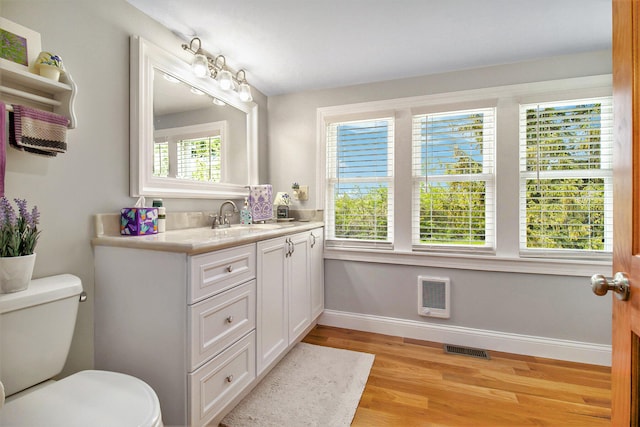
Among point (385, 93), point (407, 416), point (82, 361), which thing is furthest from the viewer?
point (385, 93)

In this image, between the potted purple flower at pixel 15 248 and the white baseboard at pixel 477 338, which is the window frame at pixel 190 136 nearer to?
the potted purple flower at pixel 15 248

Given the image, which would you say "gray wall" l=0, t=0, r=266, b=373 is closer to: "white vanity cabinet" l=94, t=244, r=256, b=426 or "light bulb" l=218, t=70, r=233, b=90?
"white vanity cabinet" l=94, t=244, r=256, b=426

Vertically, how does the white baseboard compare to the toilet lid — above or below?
below

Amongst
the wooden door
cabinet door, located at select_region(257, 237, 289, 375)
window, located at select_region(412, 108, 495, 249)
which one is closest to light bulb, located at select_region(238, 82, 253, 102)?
cabinet door, located at select_region(257, 237, 289, 375)

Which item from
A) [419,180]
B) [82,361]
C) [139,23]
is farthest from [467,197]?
[82,361]

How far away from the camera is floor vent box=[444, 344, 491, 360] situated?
2.24 m

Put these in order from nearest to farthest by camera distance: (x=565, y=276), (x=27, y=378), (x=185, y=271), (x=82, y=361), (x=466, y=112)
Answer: (x=27, y=378) → (x=185, y=271) → (x=82, y=361) → (x=565, y=276) → (x=466, y=112)

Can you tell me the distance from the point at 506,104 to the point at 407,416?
2.30 metres

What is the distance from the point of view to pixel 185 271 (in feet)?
4.09

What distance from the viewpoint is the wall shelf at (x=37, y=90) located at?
3.69ft

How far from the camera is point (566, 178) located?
7.17 feet

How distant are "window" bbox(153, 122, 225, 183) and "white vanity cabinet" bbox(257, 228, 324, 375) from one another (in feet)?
2.45

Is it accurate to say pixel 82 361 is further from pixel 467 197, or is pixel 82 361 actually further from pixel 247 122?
pixel 467 197

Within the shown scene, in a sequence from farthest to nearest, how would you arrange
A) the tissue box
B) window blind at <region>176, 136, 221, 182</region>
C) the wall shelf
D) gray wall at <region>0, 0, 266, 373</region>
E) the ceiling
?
window blind at <region>176, 136, 221, 182</region>
the ceiling
the tissue box
gray wall at <region>0, 0, 266, 373</region>
the wall shelf
